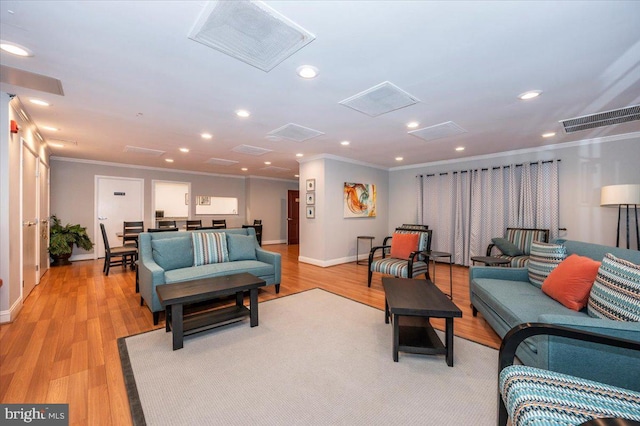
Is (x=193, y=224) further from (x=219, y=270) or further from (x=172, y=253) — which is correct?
(x=219, y=270)

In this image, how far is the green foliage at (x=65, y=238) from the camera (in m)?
5.16

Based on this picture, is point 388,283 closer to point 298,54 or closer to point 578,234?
point 298,54

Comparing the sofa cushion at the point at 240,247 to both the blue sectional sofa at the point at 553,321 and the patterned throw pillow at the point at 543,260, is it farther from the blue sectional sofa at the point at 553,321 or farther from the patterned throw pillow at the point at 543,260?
the patterned throw pillow at the point at 543,260

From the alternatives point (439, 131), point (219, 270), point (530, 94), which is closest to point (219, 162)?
point (219, 270)

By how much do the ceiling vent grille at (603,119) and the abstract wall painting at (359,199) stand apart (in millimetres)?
3621

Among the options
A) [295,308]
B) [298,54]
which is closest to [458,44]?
[298,54]

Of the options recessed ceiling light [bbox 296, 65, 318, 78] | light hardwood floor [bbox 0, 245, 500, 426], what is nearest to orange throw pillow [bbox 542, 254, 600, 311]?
light hardwood floor [bbox 0, 245, 500, 426]

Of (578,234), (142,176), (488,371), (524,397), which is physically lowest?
(488,371)

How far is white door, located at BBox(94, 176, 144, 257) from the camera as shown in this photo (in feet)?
21.4

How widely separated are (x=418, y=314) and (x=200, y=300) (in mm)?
1876

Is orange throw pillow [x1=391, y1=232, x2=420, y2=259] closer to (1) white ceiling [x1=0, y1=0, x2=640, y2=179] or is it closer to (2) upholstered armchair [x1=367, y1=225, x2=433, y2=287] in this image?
(2) upholstered armchair [x1=367, y1=225, x2=433, y2=287]

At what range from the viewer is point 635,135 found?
393 centimetres

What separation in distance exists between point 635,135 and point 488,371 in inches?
182

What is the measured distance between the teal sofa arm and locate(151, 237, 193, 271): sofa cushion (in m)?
3.59
